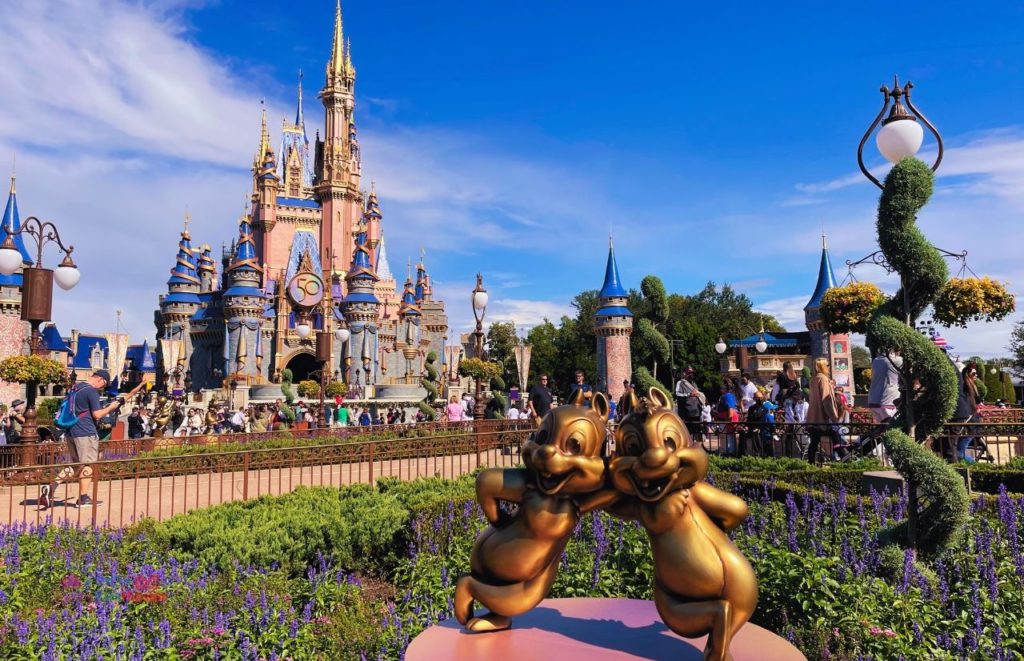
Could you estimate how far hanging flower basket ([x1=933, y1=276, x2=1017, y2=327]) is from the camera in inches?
288

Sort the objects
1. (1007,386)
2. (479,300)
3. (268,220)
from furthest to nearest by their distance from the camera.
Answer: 1. (268,220)
2. (1007,386)
3. (479,300)

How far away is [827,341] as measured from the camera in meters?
38.0

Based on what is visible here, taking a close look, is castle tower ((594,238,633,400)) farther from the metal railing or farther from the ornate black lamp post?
the ornate black lamp post

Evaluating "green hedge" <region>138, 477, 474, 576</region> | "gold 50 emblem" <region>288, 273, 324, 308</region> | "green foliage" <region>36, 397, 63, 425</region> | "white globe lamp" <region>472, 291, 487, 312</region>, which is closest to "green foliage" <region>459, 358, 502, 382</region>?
"white globe lamp" <region>472, 291, 487, 312</region>

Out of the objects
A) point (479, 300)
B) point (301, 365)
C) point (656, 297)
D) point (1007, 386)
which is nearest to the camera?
point (656, 297)

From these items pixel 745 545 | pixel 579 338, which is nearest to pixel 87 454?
pixel 745 545

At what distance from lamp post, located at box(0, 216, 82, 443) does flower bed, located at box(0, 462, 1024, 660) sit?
200 inches

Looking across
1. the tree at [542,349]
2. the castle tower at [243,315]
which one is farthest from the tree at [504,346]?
the castle tower at [243,315]

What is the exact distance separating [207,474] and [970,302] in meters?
13.1

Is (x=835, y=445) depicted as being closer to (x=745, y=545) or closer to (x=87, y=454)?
(x=745, y=545)

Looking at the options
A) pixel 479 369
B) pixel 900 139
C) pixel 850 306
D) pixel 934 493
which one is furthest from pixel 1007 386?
pixel 934 493

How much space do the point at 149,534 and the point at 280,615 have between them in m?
2.89

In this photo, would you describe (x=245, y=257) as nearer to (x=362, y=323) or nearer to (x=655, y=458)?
(x=362, y=323)

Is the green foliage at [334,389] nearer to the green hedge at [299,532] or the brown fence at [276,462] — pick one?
the brown fence at [276,462]
